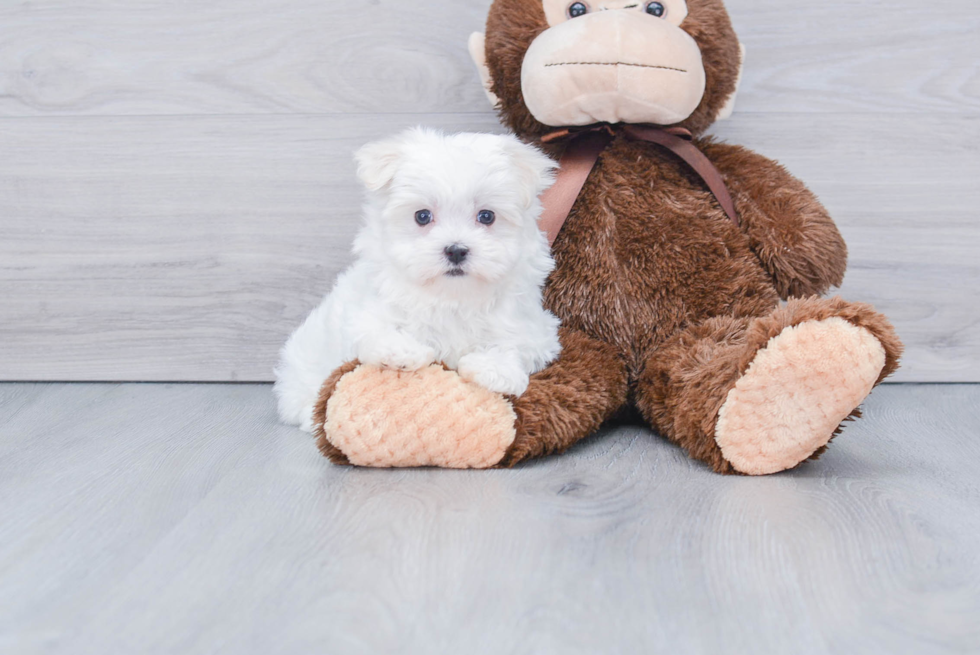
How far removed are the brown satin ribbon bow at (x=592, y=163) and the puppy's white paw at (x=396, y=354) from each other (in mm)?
308

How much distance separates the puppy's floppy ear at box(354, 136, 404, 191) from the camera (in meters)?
1.06

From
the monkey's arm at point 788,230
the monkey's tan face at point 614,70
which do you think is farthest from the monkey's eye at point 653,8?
the monkey's arm at point 788,230

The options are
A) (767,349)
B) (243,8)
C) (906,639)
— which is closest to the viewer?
(906,639)

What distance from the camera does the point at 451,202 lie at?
1.04 m

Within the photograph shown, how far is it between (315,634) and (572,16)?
96cm

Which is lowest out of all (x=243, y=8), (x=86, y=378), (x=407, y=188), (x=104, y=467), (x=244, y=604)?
(x=86, y=378)

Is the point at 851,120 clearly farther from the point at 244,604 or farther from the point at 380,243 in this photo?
the point at 244,604

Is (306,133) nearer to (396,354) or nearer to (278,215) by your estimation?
(278,215)

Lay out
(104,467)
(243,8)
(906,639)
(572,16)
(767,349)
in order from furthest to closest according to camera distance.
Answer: (243,8) < (572,16) < (104,467) < (767,349) < (906,639)

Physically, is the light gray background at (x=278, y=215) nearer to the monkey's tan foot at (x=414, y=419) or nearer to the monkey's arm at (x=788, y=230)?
the monkey's tan foot at (x=414, y=419)

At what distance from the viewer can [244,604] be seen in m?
0.72

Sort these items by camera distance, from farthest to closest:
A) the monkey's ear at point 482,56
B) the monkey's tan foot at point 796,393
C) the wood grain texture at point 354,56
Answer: the wood grain texture at point 354,56, the monkey's ear at point 482,56, the monkey's tan foot at point 796,393

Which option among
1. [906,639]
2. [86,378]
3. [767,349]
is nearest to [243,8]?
[86,378]

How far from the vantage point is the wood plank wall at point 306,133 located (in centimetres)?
150
